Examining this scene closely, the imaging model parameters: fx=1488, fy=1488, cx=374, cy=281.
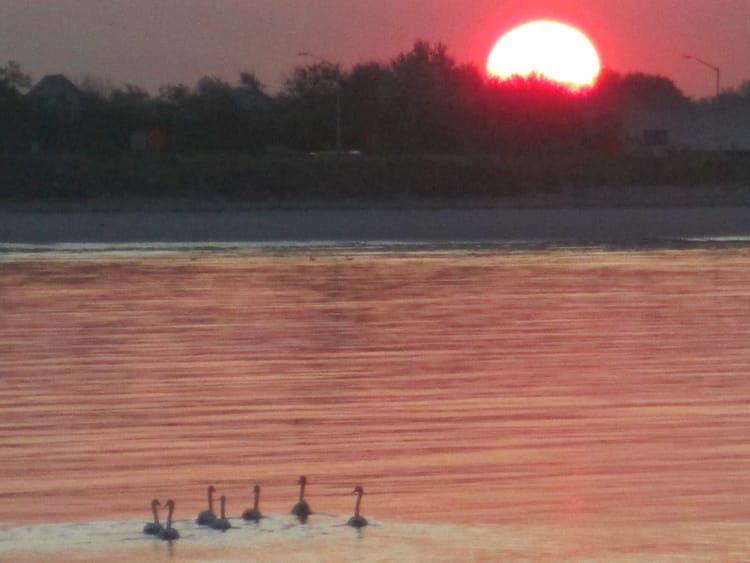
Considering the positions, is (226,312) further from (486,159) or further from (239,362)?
(486,159)

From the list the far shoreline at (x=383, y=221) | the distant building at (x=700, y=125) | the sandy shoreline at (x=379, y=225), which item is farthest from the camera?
the distant building at (x=700, y=125)

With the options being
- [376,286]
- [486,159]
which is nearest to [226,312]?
[376,286]

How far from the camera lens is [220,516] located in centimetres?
644

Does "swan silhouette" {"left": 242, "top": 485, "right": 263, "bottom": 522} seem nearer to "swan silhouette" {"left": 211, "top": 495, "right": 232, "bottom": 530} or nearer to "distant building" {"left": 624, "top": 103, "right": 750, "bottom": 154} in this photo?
"swan silhouette" {"left": 211, "top": 495, "right": 232, "bottom": 530}

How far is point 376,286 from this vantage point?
59.1ft

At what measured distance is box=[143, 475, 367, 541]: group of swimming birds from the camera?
6191 millimetres

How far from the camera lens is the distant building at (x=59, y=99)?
169ft

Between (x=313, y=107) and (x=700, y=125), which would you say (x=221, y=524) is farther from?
(x=700, y=125)

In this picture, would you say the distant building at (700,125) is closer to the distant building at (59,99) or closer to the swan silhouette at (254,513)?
the distant building at (59,99)

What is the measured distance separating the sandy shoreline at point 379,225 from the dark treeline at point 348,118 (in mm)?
13378

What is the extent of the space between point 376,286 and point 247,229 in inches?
521

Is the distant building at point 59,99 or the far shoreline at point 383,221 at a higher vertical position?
the distant building at point 59,99

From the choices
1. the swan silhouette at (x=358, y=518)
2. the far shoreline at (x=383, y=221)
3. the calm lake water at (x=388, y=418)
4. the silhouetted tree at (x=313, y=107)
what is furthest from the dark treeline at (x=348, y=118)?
the swan silhouette at (x=358, y=518)

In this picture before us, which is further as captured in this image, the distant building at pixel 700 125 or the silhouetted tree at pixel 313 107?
the distant building at pixel 700 125
